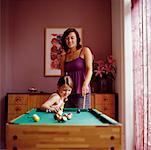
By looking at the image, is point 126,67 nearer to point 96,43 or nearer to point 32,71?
point 96,43

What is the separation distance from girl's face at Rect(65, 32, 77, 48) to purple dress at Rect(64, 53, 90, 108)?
0.57 feet

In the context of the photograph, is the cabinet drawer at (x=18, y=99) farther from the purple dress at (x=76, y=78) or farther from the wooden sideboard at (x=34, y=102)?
the purple dress at (x=76, y=78)

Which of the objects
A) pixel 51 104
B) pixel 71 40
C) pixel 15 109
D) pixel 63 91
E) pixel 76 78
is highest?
pixel 71 40

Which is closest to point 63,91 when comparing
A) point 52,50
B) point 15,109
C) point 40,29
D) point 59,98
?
point 59,98

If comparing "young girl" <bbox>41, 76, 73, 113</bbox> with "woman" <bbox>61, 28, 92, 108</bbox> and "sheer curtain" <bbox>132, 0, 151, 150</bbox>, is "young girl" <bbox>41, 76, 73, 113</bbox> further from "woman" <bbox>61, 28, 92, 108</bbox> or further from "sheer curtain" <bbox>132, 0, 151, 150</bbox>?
"sheer curtain" <bbox>132, 0, 151, 150</bbox>

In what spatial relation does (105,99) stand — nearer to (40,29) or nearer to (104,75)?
(104,75)

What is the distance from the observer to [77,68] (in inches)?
134

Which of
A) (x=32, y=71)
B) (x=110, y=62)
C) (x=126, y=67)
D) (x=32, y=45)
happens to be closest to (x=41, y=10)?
(x=32, y=45)

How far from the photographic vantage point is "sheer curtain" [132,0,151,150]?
326 centimetres

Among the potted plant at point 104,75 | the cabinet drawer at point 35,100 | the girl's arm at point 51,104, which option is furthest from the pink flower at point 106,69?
the girl's arm at point 51,104

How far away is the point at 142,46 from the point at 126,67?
1.93ft

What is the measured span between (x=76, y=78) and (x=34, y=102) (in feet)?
3.91

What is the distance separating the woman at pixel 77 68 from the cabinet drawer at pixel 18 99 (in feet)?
3.76

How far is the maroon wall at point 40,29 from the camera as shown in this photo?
16.0ft
